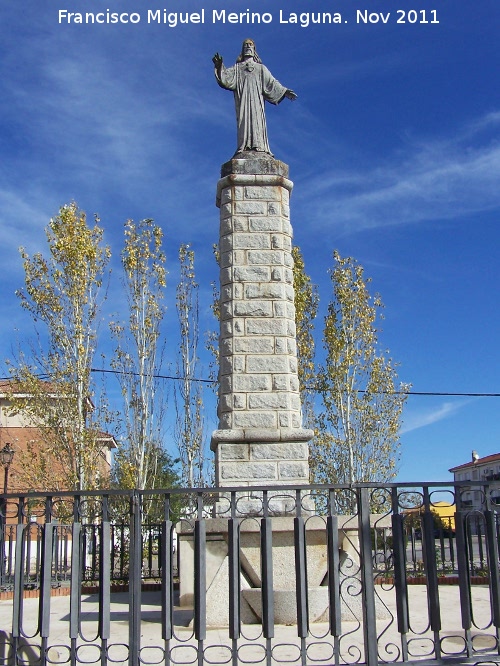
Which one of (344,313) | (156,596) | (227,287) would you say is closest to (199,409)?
(344,313)

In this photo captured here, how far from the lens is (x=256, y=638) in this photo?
17.6 feet

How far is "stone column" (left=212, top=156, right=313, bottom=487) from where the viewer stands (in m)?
8.19

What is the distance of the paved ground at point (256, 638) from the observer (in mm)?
5164

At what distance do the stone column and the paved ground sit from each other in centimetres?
180

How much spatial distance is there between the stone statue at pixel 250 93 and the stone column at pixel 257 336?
0.43m


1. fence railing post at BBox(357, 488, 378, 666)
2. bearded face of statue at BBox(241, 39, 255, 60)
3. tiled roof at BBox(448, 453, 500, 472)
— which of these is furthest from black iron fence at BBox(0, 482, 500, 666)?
tiled roof at BBox(448, 453, 500, 472)

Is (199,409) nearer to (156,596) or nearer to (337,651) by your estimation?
(156,596)

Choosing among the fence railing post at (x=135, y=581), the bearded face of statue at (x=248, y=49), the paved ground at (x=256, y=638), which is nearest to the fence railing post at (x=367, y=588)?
the paved ground at (x=256, y=638)

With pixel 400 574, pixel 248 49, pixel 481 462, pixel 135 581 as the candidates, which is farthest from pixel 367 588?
pixel 481 462

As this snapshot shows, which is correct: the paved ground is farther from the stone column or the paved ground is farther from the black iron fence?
the stone column

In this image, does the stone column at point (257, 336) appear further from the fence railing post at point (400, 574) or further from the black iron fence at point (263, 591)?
the fence railing post at point (400, 574)

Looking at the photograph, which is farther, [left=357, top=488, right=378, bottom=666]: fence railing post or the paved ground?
the paved ground

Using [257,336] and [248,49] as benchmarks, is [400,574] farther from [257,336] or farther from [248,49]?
[248,49]

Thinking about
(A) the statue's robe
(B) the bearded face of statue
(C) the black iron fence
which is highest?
(B) the bearded face of statue
